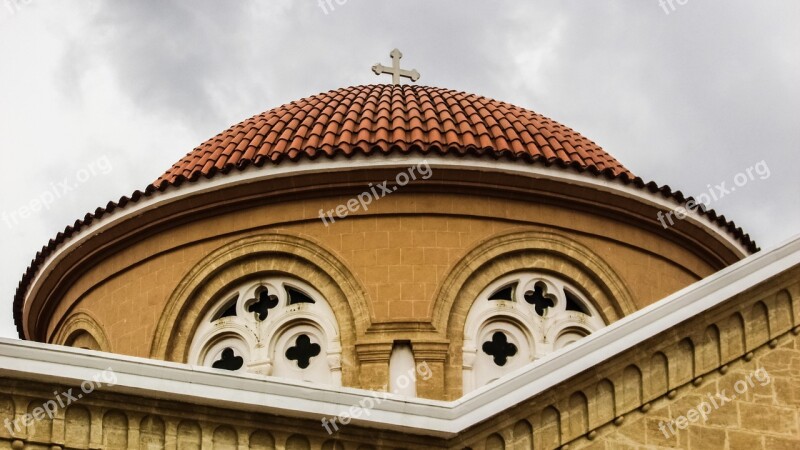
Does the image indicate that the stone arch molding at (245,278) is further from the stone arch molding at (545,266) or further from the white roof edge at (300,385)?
the white roof edge at (300,385)

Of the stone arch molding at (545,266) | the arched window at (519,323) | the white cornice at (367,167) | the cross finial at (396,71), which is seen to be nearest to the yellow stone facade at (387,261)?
the stone arch molding at (545,266)

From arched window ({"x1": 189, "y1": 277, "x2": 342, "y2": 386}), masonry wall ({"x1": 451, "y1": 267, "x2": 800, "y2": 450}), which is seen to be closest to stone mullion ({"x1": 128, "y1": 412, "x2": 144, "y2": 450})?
masonry wall ({"x1": 451, "y1": 267, "x2": 800, "y2": 450})

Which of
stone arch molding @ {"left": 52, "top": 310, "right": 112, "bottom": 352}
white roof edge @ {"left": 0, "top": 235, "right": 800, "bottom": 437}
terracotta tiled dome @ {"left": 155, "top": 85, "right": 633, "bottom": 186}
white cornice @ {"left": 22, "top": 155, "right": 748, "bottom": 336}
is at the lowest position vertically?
white roof edge @ {"left": 0, "top": 235, "right": 800, "bottom": 437}

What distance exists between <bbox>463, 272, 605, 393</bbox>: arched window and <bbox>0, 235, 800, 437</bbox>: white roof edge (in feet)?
15.8

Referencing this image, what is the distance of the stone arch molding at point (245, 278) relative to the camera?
14.7m

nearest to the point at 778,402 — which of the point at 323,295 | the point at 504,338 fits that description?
the point at 504,338

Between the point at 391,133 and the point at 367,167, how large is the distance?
2.32ft

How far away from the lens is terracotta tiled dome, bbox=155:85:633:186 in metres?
14.7

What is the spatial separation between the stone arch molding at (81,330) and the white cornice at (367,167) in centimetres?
72

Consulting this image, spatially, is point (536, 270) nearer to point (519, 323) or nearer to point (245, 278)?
point (519, 323)

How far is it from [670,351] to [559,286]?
17.8ft

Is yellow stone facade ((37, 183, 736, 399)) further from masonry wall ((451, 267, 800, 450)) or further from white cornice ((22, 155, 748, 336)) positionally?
masonry wall ((451, 267, 800, 450))

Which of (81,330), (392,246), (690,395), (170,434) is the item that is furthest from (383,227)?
(170,434)

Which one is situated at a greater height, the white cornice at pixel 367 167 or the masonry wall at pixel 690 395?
the white cornice at pixel 367 167
